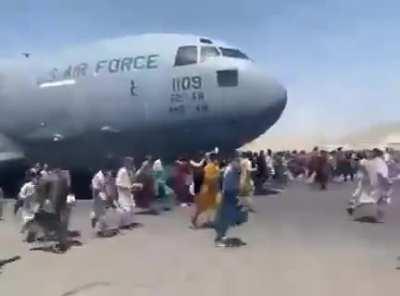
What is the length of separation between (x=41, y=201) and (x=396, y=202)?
1307 cm

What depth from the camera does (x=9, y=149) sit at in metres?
24.0

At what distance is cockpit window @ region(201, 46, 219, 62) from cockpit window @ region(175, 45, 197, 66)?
23 centimetres

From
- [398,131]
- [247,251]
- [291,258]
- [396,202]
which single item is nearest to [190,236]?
[247,251]

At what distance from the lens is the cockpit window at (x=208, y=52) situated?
70.8ft

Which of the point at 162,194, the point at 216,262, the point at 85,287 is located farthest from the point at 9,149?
the point at 85,287

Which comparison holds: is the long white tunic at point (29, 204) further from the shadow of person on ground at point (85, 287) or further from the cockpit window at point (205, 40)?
the cockpit window at point (205, 40)

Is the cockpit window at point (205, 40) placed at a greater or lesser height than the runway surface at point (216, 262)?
greater

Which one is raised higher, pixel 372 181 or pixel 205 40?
pixel 205 40

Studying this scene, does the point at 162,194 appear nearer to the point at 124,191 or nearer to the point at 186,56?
the point at 186,56

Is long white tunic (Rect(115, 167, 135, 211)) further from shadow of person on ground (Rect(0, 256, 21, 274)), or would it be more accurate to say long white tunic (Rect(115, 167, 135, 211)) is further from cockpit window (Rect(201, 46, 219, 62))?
cockpit window (Rect(201, 46, 219, 62))

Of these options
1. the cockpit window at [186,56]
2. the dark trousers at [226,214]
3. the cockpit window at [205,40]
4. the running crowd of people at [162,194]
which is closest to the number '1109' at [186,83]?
the cockpit window at [186,56]

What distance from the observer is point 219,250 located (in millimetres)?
13078

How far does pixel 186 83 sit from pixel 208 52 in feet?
4.21

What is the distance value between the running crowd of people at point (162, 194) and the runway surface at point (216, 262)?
50cm
